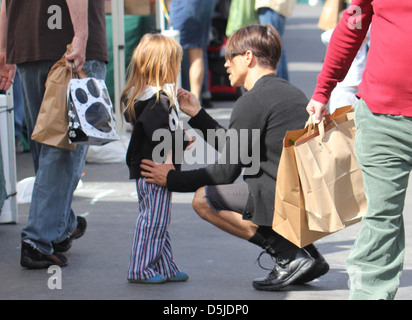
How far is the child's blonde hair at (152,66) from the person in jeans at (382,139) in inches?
42.3

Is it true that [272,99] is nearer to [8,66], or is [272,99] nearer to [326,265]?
[326,265]

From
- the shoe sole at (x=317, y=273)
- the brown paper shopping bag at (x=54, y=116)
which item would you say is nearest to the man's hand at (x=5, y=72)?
the brown paper shopping bag at (x=54, y=116)

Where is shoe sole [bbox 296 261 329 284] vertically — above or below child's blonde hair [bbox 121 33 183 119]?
below

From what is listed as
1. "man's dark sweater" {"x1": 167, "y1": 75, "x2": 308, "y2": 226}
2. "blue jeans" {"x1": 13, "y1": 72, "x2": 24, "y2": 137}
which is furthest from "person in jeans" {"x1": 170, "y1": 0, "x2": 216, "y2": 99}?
"man's dark sweater" {"x1": 167, "y1": 75, "x2": 308, "y2": 226}

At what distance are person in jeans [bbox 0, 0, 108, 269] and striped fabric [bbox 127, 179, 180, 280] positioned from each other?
510 millimetres

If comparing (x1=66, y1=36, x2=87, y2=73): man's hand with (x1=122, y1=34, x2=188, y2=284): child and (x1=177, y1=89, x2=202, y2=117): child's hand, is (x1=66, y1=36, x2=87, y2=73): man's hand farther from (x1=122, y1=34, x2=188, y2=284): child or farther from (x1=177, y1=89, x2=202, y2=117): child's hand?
(x1=177, y1=89, x2=202, y2=117): child's hand

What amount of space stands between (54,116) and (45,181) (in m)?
0.37

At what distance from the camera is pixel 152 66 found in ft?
13.8

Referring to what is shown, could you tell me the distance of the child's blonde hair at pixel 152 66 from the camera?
4.20 m

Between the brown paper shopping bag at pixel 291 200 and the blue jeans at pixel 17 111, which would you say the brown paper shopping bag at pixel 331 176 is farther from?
the blue jeans at pixel 17 111

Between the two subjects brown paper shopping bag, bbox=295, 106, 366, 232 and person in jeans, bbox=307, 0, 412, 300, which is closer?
person in jeans, bbox=307, 0, 412, 300

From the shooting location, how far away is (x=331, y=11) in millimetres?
6496

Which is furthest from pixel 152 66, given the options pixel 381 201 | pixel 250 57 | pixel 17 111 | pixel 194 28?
pixel 194 28

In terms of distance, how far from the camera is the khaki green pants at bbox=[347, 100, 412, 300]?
325cm
